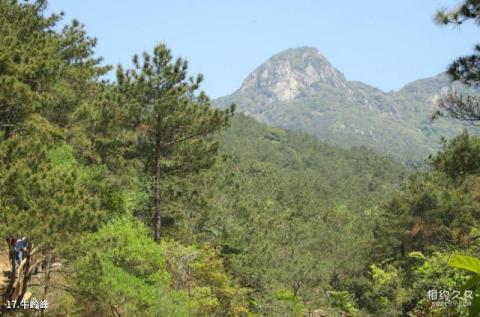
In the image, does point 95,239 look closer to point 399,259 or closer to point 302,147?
point 399,259

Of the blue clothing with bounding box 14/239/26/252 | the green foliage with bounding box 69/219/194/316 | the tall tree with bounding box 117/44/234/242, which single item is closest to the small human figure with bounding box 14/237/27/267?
the blue clothing with bounding box 14/239/26/252

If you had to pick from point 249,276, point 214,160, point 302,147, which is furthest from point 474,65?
point 302,147

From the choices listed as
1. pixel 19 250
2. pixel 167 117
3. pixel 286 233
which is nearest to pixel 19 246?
pixel 19 250

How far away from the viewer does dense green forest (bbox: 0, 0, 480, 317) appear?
10273 millimetres

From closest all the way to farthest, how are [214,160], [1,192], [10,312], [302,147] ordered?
[1,192] → [10,312] → [214,160] → [302,147]

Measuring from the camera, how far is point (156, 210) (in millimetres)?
20797

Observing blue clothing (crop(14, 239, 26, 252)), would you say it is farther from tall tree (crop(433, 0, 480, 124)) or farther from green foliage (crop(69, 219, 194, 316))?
tall tree (crop(433, 0, 480, 124))

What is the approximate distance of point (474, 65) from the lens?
410 inches

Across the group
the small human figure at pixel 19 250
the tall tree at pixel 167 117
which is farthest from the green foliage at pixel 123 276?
the tall tree at pixel 167 117

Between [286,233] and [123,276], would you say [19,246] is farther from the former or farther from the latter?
[286,233]

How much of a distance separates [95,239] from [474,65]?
8.32 metres

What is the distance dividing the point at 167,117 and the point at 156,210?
375 centimetres

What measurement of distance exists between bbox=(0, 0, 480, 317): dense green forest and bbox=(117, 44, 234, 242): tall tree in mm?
54

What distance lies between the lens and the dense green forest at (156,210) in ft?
33.7
